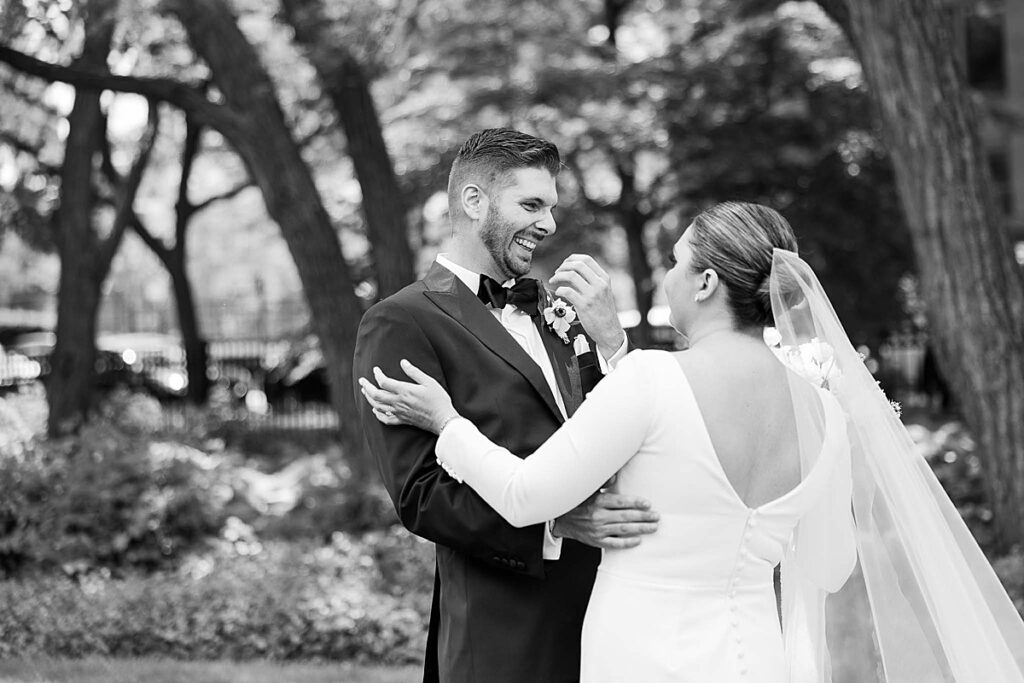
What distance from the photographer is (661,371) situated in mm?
2570

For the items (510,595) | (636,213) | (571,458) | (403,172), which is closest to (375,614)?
(510,595)

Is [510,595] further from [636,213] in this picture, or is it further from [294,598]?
[636,213]

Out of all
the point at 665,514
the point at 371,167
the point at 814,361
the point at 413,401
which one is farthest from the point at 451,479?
the point at 371,167

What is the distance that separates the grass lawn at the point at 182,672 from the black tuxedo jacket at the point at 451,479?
331 centimetres

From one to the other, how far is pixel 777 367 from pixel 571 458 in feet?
1.68

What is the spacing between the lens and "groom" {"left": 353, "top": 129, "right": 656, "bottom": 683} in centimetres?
281

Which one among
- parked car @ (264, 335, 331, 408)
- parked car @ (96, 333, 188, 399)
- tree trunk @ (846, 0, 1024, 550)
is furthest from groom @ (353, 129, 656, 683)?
parked car @ (96, 333, 188, 399)

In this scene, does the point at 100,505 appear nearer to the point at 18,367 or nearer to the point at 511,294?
the point at 511,294

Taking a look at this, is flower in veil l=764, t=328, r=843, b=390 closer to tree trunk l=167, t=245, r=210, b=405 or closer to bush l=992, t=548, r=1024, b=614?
bush l=992, t=548, r=1024, b=614

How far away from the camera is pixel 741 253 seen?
2.67 metres

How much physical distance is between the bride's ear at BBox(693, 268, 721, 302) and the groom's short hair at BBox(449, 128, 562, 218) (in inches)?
26.6

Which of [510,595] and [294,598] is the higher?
[510,595]

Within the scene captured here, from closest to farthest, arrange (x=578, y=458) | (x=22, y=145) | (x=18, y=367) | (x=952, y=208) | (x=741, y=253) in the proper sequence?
(x=578, y=458) < (x=741, y=253) < (x=952, y=208) < (x=22, y=145) < (x=18, y=367)

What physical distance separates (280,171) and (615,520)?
675 cm
